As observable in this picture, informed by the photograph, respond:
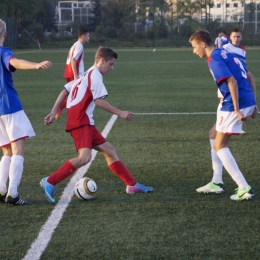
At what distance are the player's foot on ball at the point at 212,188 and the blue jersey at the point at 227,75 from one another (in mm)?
856

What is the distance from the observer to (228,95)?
568 centimetres

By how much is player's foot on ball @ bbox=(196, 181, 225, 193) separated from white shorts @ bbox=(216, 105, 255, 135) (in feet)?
2.21

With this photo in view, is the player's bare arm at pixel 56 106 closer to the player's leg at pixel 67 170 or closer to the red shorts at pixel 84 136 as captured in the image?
the red shorts at pixel 84 136

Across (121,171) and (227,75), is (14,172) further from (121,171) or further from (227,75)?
(227,75)

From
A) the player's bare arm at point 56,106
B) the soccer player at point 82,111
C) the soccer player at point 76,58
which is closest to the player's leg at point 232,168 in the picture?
the soccer player at point 82,111

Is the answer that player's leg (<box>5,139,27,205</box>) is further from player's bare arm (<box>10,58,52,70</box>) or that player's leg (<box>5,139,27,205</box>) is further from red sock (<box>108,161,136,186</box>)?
red sock (<box>108,161,136,186</box>)

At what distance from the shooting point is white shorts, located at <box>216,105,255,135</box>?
5652 mm

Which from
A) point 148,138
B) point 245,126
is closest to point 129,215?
point 148,138

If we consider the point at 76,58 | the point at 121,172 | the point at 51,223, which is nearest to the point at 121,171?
→ the point at 121,172

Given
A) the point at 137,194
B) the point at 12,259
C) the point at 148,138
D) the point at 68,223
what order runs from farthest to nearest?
the point at 148,138 < the point at 137,194 < the point at 68,223 < the point at 12,259

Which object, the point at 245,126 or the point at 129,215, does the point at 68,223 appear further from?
the point at 245,126

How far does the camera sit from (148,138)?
9.40 meters

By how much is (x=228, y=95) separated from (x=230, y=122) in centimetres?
26

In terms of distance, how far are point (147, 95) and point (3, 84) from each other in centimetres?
1066
